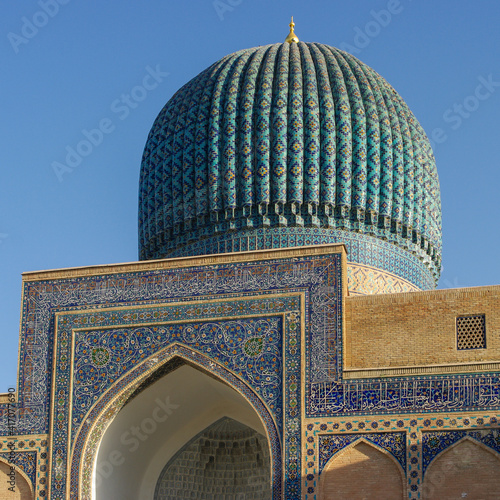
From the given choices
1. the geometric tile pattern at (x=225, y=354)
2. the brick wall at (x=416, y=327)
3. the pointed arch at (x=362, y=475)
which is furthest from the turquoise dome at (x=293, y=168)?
the pointed arch at (x=362, y=475)

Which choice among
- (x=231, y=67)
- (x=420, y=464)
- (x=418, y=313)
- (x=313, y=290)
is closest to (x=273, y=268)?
(x=313, y=290)

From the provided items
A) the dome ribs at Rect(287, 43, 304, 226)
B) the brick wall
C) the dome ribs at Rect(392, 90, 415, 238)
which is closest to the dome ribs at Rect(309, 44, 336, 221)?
the dome ribs at Rect(287, 43, 304, 226)

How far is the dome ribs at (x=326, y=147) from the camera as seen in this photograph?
11539 mm

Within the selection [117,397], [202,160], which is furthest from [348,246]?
[117,397]

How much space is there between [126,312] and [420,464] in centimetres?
250

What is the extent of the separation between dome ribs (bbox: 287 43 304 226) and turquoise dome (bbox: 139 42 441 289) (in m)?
0.01

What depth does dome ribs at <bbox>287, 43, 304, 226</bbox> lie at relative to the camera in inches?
453

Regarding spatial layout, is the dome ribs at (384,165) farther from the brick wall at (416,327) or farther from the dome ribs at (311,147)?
the brick wall at (416,327)

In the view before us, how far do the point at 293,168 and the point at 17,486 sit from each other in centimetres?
341

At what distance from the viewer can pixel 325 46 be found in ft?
41.6

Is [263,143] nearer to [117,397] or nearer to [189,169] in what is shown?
[189,169]

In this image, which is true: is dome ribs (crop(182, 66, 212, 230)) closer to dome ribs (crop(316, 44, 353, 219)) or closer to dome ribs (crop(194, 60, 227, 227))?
dome ribs (crop(194, 60, 227, 227))

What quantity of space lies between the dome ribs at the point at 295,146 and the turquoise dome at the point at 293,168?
0.04 ft

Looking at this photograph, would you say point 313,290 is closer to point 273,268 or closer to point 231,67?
point 273,268
